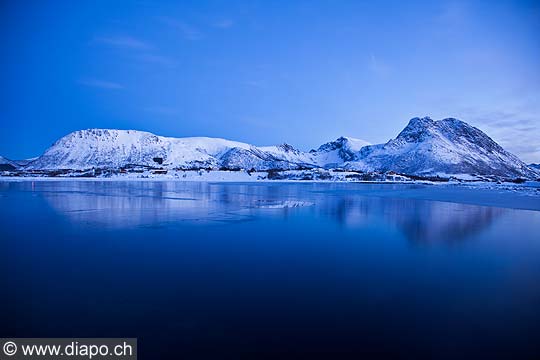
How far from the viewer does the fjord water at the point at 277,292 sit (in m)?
4.31

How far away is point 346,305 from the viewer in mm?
5414

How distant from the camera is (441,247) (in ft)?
31.8

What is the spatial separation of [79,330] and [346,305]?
3.94 metres

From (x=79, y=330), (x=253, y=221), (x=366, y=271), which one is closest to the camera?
(x=79, y=330)

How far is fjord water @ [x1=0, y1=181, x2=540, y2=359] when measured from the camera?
4.31 metres

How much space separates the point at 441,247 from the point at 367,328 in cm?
625

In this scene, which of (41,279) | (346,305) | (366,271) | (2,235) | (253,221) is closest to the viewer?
(346,305)

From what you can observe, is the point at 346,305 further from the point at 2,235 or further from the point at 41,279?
the point at 2,235

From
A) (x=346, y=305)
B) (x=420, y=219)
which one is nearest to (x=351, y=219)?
(x=420, y=219)

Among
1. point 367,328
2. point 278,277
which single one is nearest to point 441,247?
point 278,277

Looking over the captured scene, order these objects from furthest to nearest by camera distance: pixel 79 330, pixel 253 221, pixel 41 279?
pixel 253 221, pixel 41 279, pixel 79 330

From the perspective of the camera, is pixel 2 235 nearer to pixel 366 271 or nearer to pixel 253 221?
pixel 253 221

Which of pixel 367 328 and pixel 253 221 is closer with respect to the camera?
pixel 367 328

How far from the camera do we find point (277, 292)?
5945 mm
